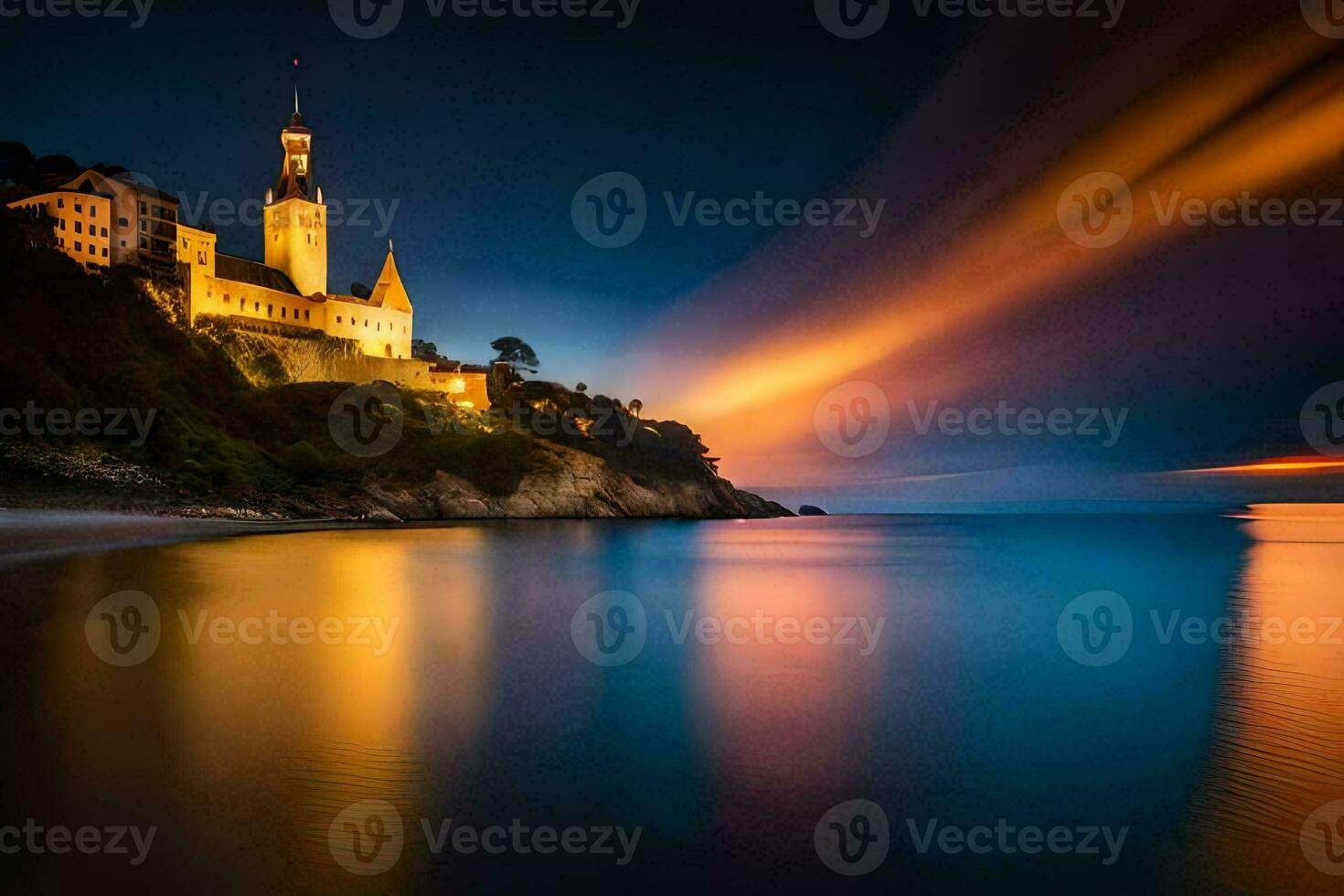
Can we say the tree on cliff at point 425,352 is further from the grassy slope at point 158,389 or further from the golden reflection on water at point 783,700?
the golden reflection on water at point 783,700

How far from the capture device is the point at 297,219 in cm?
9850

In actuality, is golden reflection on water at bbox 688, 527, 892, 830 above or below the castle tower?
below

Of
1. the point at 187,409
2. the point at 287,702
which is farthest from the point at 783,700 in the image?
the point at 187,409

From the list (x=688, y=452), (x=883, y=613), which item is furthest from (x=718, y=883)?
(x=688, y=452)

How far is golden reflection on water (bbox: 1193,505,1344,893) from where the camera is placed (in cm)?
700

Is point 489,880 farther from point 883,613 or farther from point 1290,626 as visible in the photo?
point 1290,626

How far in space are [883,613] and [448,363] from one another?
296ft

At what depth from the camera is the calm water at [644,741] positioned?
6.95 meters

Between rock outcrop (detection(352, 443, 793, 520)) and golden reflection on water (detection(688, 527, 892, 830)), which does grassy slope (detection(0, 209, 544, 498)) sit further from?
golden reflection on water (detection(688, 527, 892, 830))

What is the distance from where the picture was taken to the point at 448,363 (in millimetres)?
104688

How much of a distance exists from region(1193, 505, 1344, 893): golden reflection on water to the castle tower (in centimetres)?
10297

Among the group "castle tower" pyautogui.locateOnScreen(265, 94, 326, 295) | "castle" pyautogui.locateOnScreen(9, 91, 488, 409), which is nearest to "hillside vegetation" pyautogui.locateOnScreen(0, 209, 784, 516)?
"castle" pyautogui.locateOnScreen(9, 91, 488, 409)

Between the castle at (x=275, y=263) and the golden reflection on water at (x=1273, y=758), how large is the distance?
282ft

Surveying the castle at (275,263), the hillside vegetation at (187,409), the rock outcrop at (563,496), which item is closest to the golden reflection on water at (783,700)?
the hillside vegetation at (187,409)
